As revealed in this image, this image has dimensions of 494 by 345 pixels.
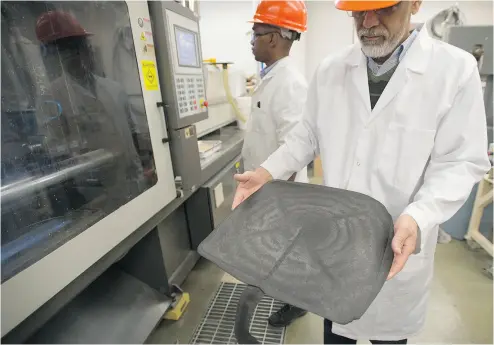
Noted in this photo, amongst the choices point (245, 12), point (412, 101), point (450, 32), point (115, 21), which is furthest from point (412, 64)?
point (245, 12)

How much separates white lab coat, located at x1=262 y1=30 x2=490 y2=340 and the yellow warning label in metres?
0.63

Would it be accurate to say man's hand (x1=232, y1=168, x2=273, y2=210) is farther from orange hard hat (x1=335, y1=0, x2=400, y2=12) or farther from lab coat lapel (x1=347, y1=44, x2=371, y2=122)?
orange hard hat (x1=335, y1=0, x2=400, y2=12)

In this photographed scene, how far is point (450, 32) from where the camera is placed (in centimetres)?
230

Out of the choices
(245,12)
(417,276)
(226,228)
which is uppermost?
(245,12)

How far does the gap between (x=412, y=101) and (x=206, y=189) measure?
127 centimetres

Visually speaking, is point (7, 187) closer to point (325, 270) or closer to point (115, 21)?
point (115, 21)

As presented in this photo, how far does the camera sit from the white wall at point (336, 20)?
390cm

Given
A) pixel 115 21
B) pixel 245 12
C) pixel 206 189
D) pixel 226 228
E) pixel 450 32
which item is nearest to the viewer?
pixel 226 228

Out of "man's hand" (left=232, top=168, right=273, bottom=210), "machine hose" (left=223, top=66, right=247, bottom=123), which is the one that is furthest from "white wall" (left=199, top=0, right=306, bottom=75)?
"man's hand" (left=232, top=168, right=273, bottom=210)

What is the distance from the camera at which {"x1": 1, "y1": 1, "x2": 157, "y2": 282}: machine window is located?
2.62 feet

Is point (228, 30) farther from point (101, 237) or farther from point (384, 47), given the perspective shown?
point (101, 237)

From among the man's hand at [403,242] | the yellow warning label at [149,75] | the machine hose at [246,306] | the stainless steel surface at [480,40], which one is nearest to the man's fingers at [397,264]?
the man's hand at [403,242]

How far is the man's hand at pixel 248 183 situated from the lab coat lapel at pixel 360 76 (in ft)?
1.26

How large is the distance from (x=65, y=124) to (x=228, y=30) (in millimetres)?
2928
